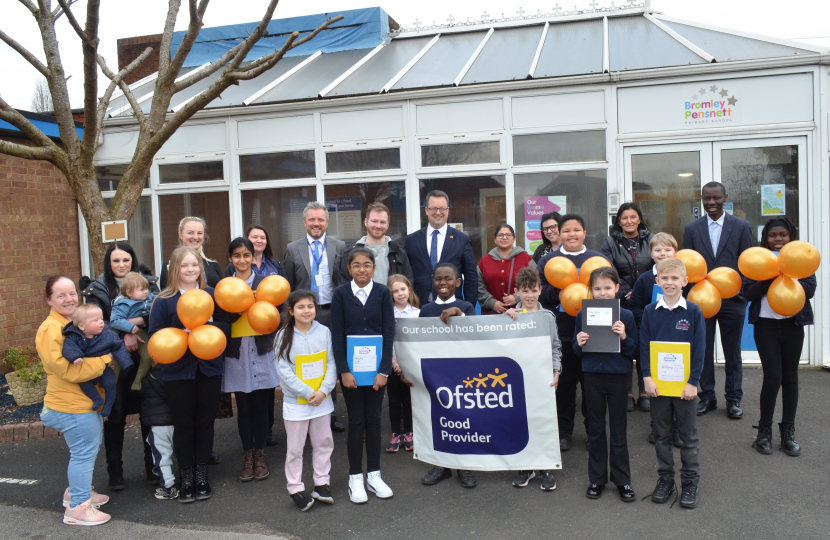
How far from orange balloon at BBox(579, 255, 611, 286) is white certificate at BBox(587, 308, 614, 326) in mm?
488

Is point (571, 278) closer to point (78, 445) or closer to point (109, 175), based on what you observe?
point (78, 445)

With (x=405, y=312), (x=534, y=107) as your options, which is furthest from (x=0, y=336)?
(x=534, y=107)

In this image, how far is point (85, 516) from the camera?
381 cm

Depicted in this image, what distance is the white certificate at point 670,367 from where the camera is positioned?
12.1 ft

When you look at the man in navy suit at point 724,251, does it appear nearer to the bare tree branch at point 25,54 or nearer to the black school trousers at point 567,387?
the black school trousers at point 567,387

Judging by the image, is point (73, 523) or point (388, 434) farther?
point (388, 434)

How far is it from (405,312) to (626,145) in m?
4.00

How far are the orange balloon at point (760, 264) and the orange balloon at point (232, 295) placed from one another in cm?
357

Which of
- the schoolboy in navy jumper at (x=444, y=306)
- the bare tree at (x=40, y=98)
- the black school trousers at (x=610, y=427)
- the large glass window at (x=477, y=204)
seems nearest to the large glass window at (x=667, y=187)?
the large glass window at (x=477, y=204)

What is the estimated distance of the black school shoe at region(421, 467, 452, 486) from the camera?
420 cm

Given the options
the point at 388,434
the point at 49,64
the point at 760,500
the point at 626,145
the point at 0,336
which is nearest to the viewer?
the point at 760,500

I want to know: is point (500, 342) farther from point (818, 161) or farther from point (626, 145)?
point (818, 161)

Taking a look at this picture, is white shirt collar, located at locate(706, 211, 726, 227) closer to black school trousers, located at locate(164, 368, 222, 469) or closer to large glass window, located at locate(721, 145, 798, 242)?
large glass window, located at locate(721, 145, 798, 242)

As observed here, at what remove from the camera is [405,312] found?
4.62 m
